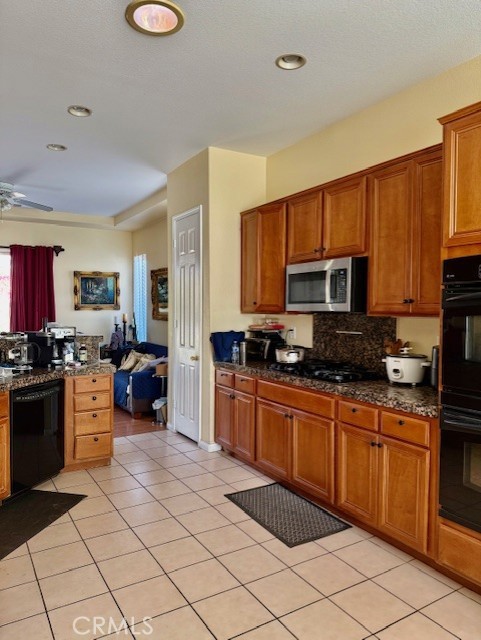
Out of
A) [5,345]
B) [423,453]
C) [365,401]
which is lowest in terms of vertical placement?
[423,453]

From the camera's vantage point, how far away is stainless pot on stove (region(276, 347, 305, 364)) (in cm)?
388

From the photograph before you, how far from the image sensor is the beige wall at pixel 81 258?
293 inches

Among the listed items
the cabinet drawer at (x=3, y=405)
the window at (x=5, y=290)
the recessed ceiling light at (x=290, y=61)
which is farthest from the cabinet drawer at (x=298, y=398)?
the window at (x=5, y=290)

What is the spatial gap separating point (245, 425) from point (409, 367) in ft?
5.31

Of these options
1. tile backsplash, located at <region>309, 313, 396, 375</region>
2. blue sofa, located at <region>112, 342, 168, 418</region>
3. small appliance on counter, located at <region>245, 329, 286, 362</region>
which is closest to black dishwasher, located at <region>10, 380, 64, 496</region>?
small appliance on counter, located at <region>245, 329, 286, 362</region>

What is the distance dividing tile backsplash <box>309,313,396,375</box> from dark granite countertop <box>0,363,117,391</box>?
185 cm

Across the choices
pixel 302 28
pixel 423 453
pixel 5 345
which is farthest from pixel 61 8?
pixel 423 453

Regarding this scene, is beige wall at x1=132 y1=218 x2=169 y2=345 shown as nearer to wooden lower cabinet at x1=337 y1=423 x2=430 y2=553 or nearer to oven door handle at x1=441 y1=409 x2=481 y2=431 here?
wooden lower cabinet at x1=337 y1=423 x2=430 y2=553

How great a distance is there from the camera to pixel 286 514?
3092 millimetres

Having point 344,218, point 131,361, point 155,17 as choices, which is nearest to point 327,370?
point 344,218

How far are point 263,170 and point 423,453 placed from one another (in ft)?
10.6

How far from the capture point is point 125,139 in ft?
13.5

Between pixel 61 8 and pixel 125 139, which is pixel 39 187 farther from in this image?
pixel 61 8

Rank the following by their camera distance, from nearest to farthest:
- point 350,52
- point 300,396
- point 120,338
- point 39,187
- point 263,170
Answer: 1. point 350,52
2. point 300,396
3. point 263,170
4. point 39,187
5. point 120,338
